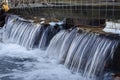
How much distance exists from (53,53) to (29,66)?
122cm

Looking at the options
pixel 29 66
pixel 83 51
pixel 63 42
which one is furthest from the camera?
pixel 63 42

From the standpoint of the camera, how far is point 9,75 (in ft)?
43.7

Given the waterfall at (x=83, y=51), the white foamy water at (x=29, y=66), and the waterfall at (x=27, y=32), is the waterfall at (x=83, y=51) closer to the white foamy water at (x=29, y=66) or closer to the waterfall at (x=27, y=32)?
the white foamy water at (x=29, y=66)

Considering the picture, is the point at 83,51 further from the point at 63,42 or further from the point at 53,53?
the point at 53,53

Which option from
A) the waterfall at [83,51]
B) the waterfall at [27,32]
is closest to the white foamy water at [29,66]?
the waterfall at [83,51]

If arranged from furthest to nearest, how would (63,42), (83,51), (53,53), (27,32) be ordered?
(27,32) < (53,53) < (63,42) < (83,51)

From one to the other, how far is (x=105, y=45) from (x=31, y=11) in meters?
8.89

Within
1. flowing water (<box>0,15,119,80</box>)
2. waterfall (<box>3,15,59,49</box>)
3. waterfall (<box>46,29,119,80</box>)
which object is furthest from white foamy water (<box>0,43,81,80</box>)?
waterfall (<box>3,15,59,49</box>)

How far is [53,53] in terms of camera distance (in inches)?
589

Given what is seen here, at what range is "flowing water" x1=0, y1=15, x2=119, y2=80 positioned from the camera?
1210 centimetres

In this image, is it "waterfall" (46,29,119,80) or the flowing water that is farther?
the flowing water

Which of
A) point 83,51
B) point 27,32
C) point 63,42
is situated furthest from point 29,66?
point 27,32

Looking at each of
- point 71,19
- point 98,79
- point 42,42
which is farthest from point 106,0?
point 98,79

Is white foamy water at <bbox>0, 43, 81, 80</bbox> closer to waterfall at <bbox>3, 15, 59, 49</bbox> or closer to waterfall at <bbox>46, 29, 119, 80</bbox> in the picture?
waterfall at <bbox>46, 29, 119, 80</bbox>
